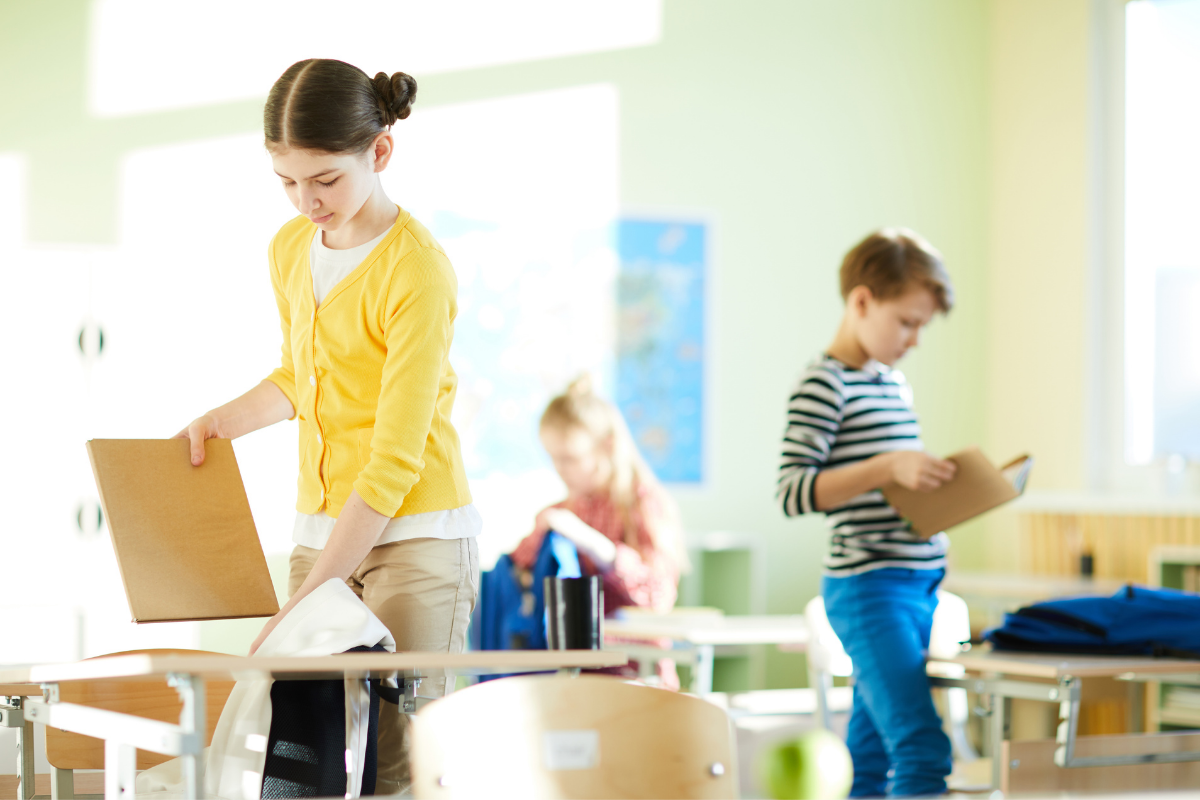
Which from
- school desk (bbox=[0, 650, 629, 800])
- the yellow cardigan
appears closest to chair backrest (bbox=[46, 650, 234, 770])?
school desk (bbox=[0, 650, 629, 800])

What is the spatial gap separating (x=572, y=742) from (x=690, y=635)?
1.99 meters

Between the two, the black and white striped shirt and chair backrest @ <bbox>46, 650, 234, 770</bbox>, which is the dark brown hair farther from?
the black and white striped shirt

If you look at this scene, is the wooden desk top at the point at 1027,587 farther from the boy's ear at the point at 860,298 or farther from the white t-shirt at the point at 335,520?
the white t-shirt at the point at 335,520

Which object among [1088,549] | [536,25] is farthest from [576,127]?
[1088,549]

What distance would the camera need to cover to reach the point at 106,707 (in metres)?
1.77

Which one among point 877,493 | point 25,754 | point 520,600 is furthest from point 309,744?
point 520,600

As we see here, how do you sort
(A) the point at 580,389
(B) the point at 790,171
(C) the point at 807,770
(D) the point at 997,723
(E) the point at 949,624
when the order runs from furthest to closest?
1. (B) the point at 790,171
2. (A) the point at 580,389
3. (E) the point at 949,624
4. (D) the point at 997,723
5. (C) the point at 807,770

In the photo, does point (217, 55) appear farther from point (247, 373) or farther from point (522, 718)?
point (522, 718)

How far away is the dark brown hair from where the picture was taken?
4.84 ft

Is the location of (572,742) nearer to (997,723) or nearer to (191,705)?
(191,705)

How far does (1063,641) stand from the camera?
96.4 inches

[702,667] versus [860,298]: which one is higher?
[860,298]

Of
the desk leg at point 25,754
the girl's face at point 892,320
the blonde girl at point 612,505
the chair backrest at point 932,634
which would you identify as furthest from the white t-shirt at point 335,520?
the blonde girl at point 612,505

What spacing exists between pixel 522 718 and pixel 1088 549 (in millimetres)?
3887
